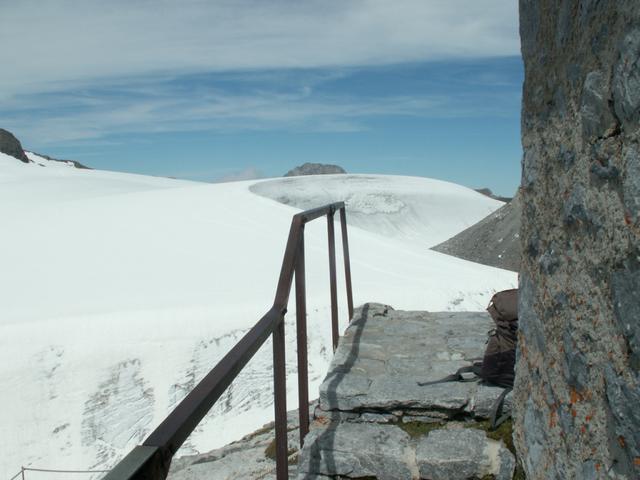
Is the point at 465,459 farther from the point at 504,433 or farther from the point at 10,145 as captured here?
the point at 10,145

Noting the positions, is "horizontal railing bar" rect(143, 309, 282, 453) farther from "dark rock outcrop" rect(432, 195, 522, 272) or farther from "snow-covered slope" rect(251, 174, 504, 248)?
"snow-covered slope" rect(251, 174, 504, 248)

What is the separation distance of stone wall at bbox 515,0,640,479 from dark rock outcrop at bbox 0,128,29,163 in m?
31.7

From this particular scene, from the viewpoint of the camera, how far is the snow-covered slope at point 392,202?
21688 mm

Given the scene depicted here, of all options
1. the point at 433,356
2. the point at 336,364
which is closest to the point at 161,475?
the point at 336,364

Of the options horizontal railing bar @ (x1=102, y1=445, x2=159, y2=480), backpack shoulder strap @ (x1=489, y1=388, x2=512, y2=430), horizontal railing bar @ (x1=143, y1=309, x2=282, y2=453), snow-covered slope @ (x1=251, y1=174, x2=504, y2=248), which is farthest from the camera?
snow-covered slope @ (x1=251, y1=174, x2=504, y2=248)

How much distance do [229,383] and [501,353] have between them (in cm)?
180

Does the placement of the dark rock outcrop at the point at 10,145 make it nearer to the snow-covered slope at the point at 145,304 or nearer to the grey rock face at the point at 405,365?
the snow-covered slope at the point at 145,304

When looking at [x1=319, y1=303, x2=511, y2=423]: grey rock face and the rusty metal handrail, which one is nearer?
the rusty metal handrail

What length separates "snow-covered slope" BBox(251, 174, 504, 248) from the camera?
2169cm

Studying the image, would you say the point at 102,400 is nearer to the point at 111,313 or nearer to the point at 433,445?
the point at 111,313

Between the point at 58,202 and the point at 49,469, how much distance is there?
9.76 meters

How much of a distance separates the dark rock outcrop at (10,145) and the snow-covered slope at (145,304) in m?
18.6

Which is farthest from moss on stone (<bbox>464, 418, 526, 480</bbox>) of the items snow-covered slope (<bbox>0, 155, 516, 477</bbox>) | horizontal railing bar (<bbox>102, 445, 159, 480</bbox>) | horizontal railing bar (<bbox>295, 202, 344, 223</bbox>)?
snow-covered slope (<bbox>0, 155, 516, 477</bbox>)

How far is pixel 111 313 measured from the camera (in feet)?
23.5
